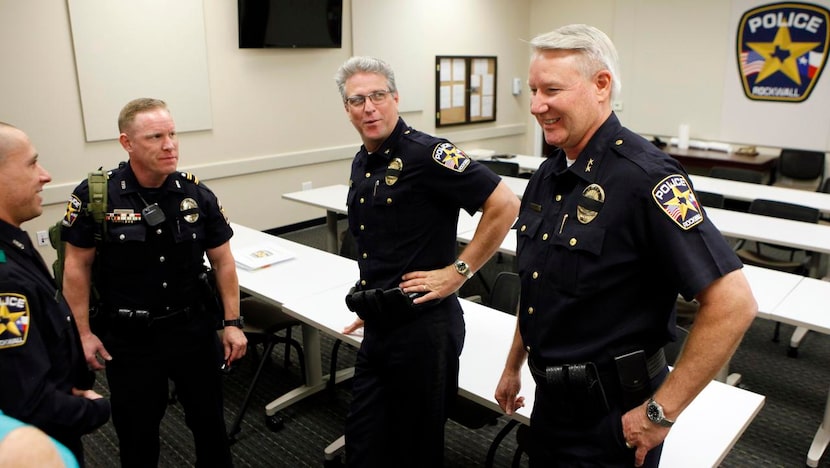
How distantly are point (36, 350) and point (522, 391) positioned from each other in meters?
1.36

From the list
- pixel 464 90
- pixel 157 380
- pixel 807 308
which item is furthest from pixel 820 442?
pixel 464 90

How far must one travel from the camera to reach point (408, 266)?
1.91 metres

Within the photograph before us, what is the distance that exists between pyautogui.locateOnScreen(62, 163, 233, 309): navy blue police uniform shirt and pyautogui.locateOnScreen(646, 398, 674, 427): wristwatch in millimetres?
1542

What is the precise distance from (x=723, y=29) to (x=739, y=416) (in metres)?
6.49

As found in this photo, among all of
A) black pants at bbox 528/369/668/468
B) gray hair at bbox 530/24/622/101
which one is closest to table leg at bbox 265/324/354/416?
black pants at bbox 528/369/668/468

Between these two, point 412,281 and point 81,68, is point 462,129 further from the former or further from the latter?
point 412,281

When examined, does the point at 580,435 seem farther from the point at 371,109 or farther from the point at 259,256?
the point at 259,256

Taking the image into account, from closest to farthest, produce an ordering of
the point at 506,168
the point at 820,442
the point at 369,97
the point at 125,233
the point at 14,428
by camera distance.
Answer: the point at 14,428, the point at 369,97, the point at 125,233, the point at 820,442, the point at 506,168

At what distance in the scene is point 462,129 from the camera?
789cm

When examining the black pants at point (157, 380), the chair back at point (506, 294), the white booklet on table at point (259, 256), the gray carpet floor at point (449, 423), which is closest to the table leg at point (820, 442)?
the gray carpet floor at point (449, 423)

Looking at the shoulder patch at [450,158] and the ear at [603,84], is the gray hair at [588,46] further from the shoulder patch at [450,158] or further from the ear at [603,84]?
the shoulder patch at [450,158]

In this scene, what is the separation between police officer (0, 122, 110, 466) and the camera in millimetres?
1334

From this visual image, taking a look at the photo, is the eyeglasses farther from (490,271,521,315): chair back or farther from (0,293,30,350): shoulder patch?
(490,271,521,315): chair back

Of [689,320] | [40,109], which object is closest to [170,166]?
[689,320]
